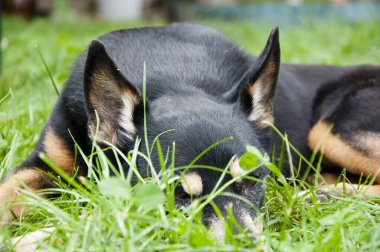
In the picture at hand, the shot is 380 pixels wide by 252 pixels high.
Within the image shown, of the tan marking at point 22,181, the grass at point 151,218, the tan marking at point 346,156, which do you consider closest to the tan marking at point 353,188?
the grass at point 151,218

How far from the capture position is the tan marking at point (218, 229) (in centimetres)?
248

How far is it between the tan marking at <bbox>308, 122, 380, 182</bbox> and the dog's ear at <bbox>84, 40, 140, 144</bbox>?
5.40 feet

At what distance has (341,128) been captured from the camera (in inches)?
Answer: 169

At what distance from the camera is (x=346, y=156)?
4129mm

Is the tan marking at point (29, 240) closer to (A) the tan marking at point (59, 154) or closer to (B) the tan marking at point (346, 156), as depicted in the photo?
(A) the tan marking at point (59, 154)

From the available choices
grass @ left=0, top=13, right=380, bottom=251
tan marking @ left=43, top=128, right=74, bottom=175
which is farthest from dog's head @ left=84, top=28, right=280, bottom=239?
tan marking @ left=43, top=128, right=74, bottom=175

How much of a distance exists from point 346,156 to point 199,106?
1585mm

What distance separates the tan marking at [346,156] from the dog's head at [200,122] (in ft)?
3.19

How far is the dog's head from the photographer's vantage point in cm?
271

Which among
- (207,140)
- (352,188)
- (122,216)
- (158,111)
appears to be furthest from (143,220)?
(352,188)

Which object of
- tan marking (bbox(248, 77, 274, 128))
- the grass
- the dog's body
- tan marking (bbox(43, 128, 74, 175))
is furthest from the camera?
tan marking (bbox(43, 128, 74, 175))

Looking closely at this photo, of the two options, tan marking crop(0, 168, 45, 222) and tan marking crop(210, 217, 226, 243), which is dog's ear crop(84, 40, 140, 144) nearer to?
tan marking crop(0, 168, 45, 222)

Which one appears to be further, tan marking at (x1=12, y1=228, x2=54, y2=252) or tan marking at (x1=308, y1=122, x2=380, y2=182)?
tan marking at (x1=308, y1=122, x2=380, y2=182)

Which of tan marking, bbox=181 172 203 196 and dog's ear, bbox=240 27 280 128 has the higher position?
dog's ear, bbox=240 27 280 128
